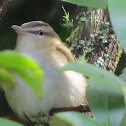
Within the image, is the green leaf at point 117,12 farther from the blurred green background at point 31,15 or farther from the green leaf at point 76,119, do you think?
the blurred green background at point 31,15

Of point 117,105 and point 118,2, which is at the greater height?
point 118,2

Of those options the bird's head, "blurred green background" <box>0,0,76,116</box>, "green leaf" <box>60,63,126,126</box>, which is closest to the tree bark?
"blurred green background" <box>0,0,76,116</box>

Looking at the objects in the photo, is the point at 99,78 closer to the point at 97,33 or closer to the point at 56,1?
the point at 97,33

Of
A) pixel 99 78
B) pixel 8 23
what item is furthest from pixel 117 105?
pixel 8 23

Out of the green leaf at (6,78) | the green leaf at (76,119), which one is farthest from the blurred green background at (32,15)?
the green leaf at (6,78)

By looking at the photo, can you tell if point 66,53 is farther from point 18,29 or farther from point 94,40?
point 94,40

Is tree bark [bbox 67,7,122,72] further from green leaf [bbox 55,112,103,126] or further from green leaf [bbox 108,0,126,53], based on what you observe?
green leaf [bbox 55,112,103,126]

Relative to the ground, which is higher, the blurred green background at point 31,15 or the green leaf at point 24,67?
the green leaf at point 24,67

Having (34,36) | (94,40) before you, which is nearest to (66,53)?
(34,36)
